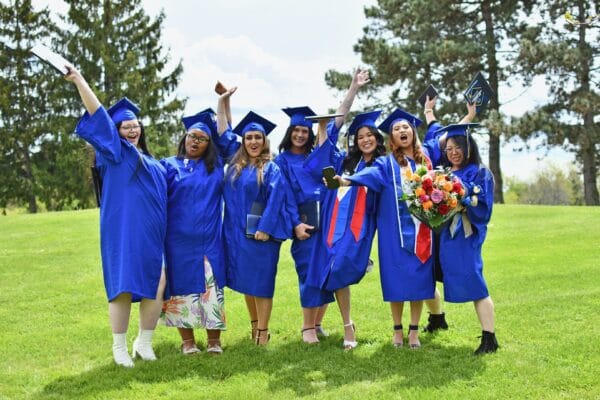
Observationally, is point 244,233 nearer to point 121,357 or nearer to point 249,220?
point 249,220

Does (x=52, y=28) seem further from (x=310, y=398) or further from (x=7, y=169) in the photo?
(x=310, y=398)

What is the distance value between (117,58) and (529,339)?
30460mm

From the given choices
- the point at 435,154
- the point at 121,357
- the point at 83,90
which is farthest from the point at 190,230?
the point at 435,154

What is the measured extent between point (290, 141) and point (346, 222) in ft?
3.25

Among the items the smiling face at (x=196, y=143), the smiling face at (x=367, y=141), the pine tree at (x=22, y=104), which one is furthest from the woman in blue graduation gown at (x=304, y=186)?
the pine tree at (x=22, y=104)

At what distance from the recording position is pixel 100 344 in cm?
674

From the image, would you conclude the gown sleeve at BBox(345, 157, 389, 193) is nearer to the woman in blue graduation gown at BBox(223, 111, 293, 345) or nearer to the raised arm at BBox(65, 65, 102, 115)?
the woman in blue graduation gown at BBox(223, 111, 293, 345)

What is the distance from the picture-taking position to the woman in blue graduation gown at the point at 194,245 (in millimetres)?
5980

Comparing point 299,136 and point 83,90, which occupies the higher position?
point 83,90

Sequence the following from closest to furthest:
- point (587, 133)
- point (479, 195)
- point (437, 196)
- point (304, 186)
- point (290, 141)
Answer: point (437, 196) < point (479, 195) < point (304, 186) < point (290, 141) < point (587, 133)

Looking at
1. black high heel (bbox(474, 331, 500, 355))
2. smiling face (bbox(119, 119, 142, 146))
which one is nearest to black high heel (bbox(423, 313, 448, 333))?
black high heel (bbox(474, 331, 500, 355))

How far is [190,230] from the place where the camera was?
5980 millimetres

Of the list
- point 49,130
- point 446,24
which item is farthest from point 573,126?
point 49,130

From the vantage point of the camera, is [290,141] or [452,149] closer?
[452,149]
